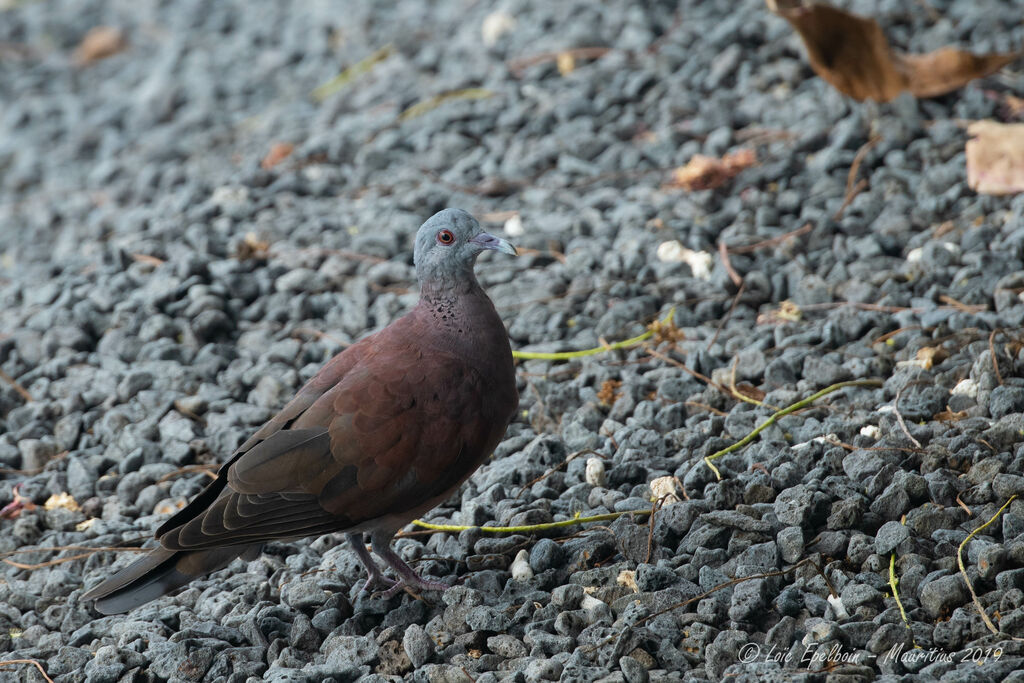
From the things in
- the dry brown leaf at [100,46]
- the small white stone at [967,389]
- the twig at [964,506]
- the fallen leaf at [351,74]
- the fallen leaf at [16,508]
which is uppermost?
the dry brown leaf at [100,46]

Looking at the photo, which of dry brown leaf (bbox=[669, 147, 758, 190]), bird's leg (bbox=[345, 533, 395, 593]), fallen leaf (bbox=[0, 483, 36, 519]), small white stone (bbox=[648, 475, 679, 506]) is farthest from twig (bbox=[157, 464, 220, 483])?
dry brown leaf (bbox=[669, 147, 758, 190])

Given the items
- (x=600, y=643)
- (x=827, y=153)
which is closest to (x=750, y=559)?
(x=600, y=643)

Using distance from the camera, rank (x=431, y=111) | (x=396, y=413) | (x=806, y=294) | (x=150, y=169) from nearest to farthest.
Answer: (x=396, y=413), (x=806, y=294), (x=431, y=111), (x=150, y=169)

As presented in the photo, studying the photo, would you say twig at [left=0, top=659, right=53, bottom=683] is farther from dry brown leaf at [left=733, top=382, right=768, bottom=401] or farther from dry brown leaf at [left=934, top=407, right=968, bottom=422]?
dry brown leaf at [left=934, top=407, right=968, bottom=422]

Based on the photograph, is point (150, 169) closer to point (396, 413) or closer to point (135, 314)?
point (135, 314)

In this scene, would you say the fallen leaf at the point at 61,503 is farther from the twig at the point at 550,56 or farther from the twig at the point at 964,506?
the twig at the point at 550,56

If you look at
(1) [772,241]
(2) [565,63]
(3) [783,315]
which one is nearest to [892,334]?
(3) [783,315]

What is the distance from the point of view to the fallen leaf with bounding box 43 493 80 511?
4.11 meters

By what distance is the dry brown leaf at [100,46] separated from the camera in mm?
9039

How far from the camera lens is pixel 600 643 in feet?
9.72

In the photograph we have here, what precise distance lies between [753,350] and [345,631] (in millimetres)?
1824

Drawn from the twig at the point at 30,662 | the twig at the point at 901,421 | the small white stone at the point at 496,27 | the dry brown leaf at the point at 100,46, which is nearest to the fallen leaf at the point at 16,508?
the twig at the point at 30,662

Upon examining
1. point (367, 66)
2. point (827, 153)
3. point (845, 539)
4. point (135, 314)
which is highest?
point (367, 66)
